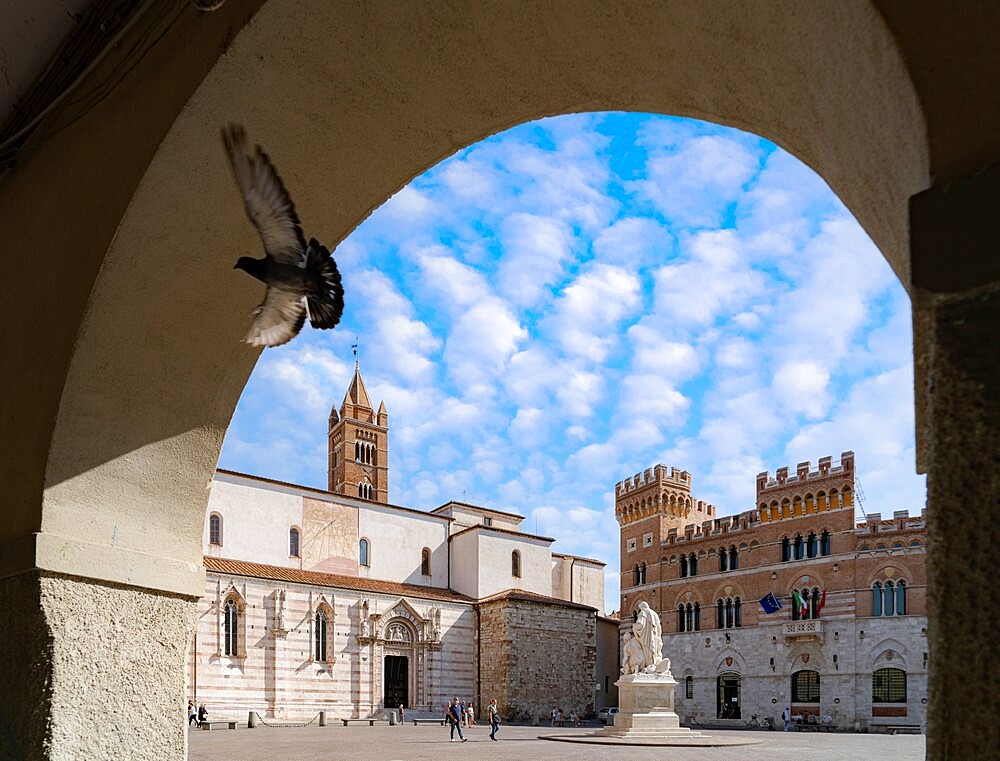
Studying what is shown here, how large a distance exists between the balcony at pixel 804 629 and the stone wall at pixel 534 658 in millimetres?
8090

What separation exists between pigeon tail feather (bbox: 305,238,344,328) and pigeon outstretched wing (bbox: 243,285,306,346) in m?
0.05

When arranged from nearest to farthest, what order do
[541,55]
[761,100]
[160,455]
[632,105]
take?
[761,100]
[541,55]
[632,105]
[160,455]

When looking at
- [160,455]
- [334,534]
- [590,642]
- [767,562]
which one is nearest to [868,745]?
[767,562]

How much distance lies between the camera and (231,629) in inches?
1168

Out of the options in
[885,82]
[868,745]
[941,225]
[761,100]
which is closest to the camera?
[941,225]

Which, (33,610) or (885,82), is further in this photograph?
(33,610)

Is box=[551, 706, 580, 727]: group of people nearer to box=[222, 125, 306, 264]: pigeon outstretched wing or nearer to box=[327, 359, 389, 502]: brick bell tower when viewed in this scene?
box=[327, 359, 389, 502]: brick bell tower

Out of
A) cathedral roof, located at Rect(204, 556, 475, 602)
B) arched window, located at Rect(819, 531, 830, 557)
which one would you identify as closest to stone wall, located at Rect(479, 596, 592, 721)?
cathedral roof, located at Rect(204, 556, 475, 602)

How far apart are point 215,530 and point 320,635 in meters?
5.25

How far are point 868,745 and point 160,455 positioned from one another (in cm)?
2295

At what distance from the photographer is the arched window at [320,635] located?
31.7m

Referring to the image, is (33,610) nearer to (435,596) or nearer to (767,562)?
(435,596)

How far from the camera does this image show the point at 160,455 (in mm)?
2746

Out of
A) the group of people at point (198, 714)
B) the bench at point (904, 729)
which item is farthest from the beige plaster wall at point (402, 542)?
the bench at point (904, 729)
